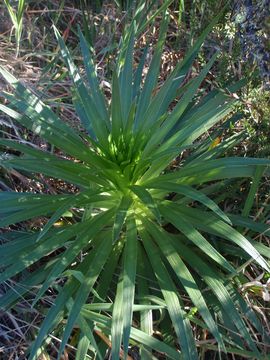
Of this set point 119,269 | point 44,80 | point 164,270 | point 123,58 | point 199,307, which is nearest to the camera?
point 199,307

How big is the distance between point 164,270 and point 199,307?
21 centimetres

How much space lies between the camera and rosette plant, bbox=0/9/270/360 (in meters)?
1.95

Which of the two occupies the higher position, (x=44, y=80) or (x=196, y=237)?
(x=44, y=80)

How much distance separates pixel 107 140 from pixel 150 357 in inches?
30.1

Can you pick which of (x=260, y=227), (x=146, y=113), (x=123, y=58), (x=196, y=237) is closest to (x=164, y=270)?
(x=196, y=237)

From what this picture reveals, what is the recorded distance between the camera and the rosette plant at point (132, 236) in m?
1.95

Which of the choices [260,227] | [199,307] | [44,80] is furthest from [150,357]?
[44,80]

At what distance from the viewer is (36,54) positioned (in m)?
2.81

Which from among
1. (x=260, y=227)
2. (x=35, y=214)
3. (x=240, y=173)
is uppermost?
(x=35, y=214)

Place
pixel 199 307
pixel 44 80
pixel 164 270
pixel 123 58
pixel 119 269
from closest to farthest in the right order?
1. pixel 199 307
2. pixel 164 270
3. pixel 119 269
4. pixel 123 58
5. pixel 44 80

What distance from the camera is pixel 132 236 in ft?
Result: 6.97

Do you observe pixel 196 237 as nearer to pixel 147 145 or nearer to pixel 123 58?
pixel 147 145

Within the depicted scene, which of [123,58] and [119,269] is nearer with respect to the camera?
[119,269]

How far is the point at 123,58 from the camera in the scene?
2.49m
